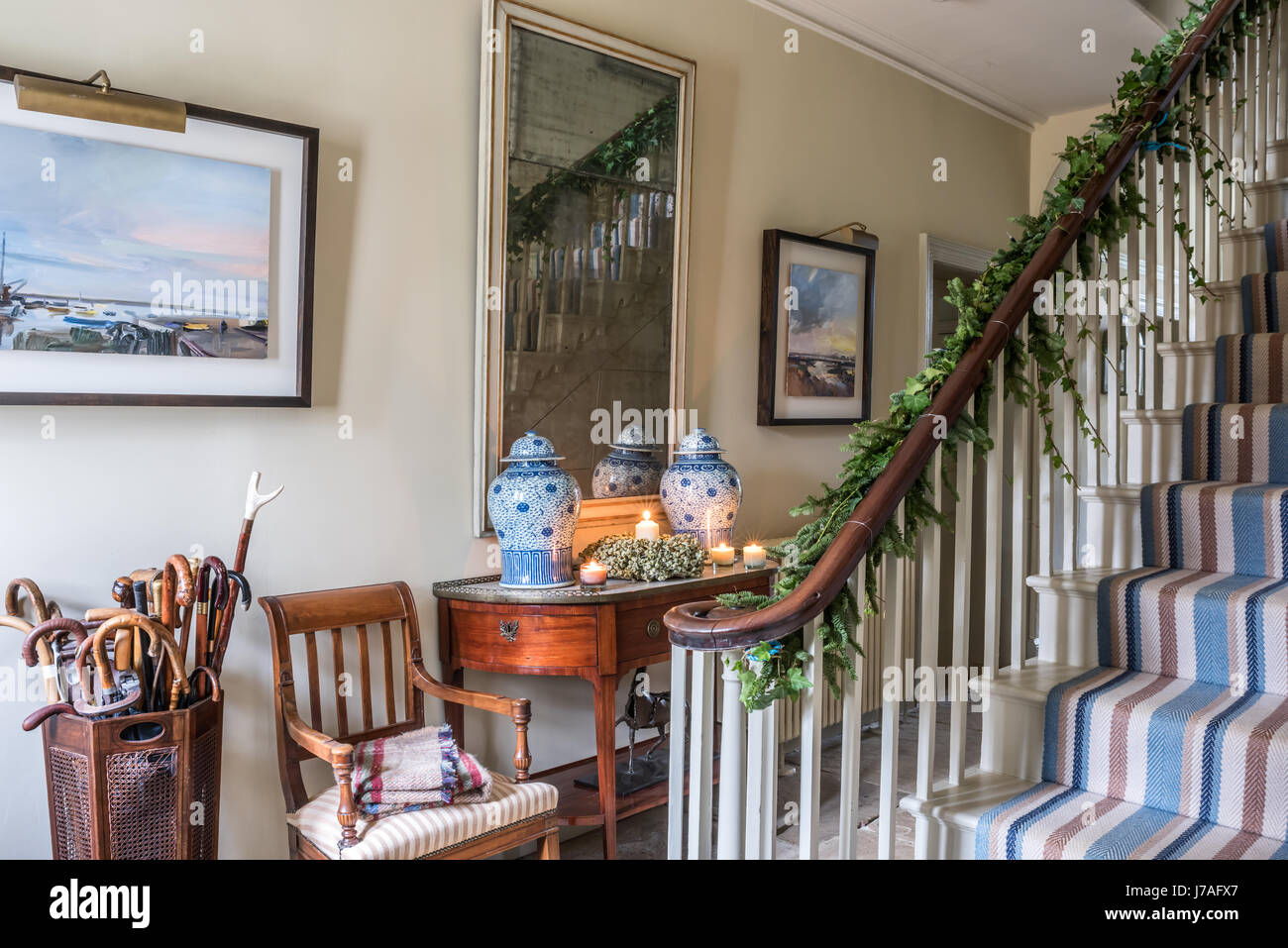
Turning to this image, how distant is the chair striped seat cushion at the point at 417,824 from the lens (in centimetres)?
215

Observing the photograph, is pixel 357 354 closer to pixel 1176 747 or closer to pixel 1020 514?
pixel 1020 514

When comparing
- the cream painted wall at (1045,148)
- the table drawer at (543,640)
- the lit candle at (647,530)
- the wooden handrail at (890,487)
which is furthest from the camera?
the cream painted wall at (1045,148)

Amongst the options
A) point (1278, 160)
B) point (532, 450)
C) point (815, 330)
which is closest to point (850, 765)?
point (532, 450)

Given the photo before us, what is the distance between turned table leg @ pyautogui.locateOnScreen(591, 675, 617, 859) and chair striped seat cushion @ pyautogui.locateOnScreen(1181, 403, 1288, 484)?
1549 mm

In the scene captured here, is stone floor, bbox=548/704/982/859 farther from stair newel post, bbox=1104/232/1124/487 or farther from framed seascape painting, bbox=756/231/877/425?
framed seascape painting, bbox=756/231/877/425

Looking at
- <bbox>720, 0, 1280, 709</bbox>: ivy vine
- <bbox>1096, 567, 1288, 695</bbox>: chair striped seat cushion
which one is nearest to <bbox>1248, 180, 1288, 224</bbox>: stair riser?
<bbox>720, 0, 1280, 709</bbox>: ivy vine

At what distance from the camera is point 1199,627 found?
74.2 inches

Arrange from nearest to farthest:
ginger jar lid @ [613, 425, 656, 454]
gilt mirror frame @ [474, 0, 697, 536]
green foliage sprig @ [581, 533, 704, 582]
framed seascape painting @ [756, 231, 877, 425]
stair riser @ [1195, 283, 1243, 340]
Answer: stair riser @ [1195, 283, 1243, 340], gilt mirror frame @ [474, 0, 697, 536], green foliage sprig @ [581, 533, 704, 582], ginger jar lid @ [613, 425, 656, 454], framed seascape painting @ [756, 231, 877, 425]

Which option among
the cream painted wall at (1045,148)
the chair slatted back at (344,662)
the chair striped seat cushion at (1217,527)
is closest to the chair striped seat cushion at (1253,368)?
the chair striped seat cushion at (1217,527)

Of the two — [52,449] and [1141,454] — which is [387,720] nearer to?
[52,449]

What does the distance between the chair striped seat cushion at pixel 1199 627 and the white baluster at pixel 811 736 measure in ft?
2.63

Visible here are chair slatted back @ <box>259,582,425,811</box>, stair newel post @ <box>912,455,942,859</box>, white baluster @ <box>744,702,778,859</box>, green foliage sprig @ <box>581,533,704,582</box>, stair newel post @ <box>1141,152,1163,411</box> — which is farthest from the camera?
green foliage sprig @ <box>581,533,704,582</box>

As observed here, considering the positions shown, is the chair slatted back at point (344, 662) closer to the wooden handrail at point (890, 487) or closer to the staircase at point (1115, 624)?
the staircase at point (1115, 624)

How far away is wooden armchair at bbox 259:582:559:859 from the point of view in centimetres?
217
